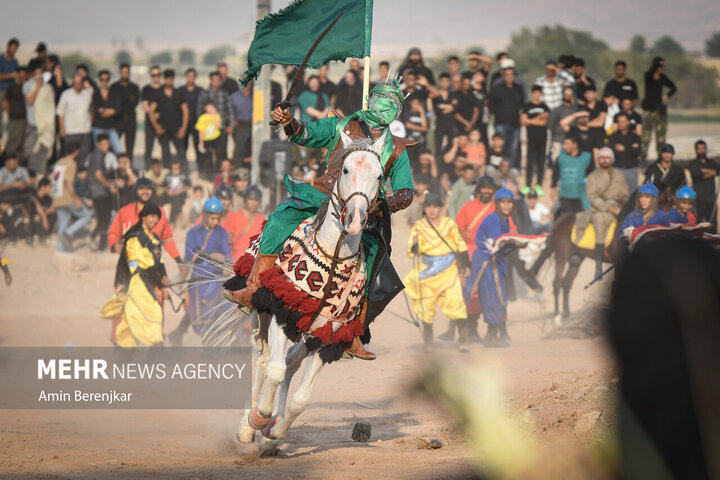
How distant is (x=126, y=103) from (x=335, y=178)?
41.3 feet

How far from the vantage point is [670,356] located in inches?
75.4

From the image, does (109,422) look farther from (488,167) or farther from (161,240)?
(488,167)

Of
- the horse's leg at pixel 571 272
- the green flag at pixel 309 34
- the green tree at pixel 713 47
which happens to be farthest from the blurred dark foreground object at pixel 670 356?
the green tree at pixel 713 47

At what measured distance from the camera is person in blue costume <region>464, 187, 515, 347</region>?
47.5 feet

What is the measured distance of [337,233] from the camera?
699 centimetres

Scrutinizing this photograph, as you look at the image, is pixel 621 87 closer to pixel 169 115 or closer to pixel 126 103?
pixel 169 115

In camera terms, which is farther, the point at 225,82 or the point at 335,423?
the point at 225,82

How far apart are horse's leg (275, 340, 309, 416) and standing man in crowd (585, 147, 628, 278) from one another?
8686 mm

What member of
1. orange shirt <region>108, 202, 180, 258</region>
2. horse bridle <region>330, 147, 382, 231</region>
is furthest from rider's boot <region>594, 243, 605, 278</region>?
horse bridle <region>330, 147, 382, 231</region>

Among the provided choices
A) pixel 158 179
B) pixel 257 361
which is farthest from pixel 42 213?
pixel 257 361

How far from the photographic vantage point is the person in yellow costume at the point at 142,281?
40.4ft

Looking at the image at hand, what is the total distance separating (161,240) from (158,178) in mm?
5603

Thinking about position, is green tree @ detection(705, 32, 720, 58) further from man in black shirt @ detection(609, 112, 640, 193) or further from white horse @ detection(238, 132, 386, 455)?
white horse @ detection(238, 132, 386, 455)

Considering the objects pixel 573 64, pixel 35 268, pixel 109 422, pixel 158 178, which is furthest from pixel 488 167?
pixel 109 422
